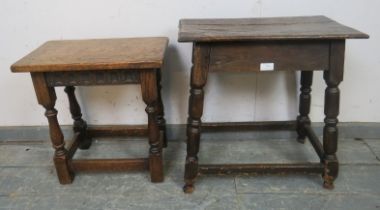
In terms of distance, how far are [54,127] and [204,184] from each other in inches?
27.8

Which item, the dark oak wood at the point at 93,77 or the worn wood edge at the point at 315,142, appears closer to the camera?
the dark oak wood at the point at 93,77

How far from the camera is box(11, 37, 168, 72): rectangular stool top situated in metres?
1.25

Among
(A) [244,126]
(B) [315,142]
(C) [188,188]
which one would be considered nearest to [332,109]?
(B) [315,142]

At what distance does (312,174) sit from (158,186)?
708mm

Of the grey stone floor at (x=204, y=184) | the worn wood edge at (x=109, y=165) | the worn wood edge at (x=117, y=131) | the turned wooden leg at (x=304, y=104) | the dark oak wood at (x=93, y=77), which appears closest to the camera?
the dark oak wood at (x=93, y=77)

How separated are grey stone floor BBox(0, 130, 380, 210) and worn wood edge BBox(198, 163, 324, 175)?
9 centimetres

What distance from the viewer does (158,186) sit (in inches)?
60.5

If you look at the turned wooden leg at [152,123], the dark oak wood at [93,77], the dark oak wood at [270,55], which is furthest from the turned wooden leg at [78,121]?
the dark oak wood at [270,55]

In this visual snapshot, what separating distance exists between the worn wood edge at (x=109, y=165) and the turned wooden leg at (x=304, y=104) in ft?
2.78

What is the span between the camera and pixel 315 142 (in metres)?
1.62

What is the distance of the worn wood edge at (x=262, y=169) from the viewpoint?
1.44 meters

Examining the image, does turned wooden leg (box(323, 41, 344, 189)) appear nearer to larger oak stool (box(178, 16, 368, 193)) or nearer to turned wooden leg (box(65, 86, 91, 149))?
larger oak stool (box(178, 16, 368, 193))

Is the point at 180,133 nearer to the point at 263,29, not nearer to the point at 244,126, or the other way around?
the point at 244,126

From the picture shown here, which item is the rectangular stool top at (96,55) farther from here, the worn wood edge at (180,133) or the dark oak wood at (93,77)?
the worn wood edge at (180,133)
